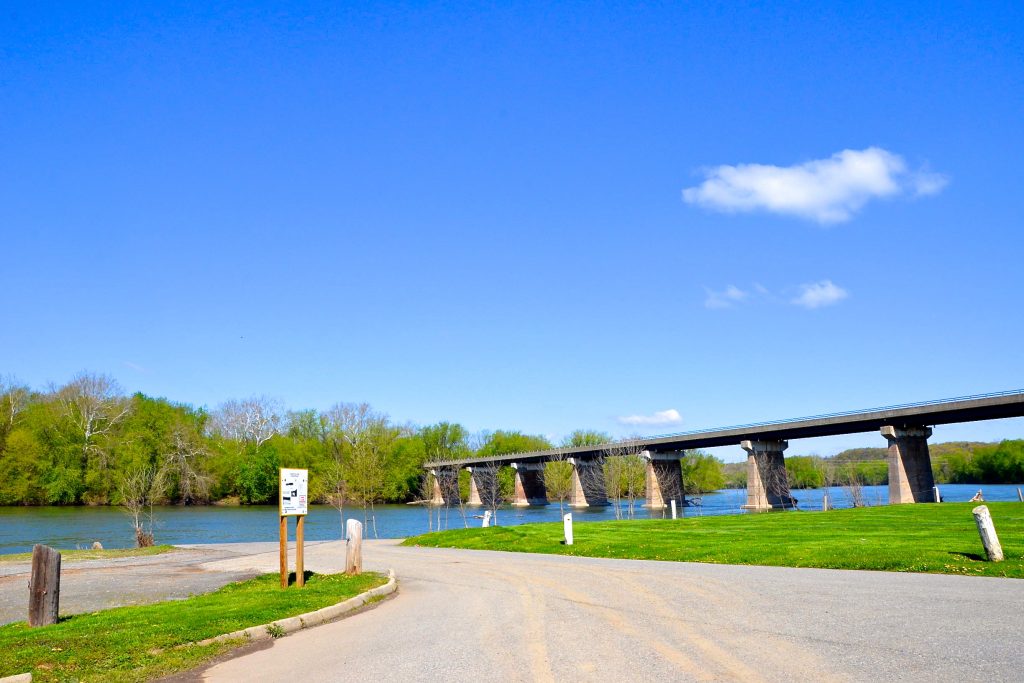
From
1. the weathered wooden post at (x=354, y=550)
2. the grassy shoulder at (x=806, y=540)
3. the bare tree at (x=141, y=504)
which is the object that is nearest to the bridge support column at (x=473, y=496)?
the bare tree at (x=141, y=504)

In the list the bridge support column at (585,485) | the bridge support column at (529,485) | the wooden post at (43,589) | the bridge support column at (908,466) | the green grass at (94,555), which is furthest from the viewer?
the bridge support column at (529,485)

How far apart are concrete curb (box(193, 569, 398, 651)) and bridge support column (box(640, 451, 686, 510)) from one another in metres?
72.0

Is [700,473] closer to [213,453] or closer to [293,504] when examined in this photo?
[213,453]

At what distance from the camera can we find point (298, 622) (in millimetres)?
12000

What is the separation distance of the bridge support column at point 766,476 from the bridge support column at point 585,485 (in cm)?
2556

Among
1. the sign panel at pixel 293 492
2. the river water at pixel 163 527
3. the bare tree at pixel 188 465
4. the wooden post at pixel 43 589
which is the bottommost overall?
the river water at pixel 163 527

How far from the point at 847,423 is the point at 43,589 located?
65.5m

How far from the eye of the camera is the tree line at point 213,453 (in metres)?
84.2

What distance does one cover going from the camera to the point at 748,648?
8.91m

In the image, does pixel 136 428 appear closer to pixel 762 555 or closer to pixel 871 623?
pixel 762 555

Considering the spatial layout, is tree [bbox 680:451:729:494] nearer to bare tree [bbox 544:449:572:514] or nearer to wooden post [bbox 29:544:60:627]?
bare tree [bbox 544:449:572:514]

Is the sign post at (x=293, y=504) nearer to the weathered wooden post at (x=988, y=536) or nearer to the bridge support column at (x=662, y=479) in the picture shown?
the weathered wooden post at (x=988, y=536)

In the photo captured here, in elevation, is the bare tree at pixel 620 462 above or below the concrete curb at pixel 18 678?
above

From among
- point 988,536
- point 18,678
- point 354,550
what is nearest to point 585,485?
point 354,550
